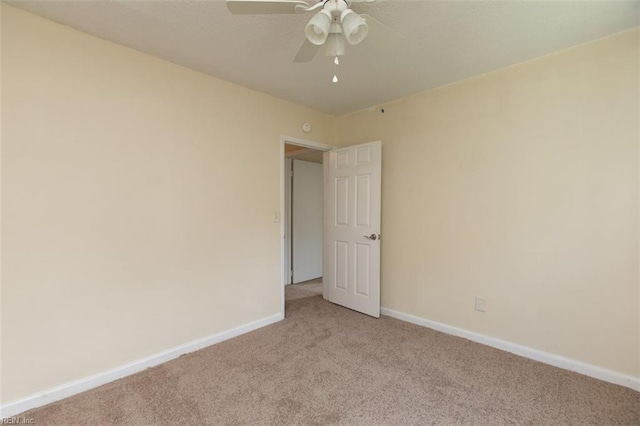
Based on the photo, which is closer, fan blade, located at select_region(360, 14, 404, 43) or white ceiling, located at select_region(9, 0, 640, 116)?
white ceiling, located at select_region(9, 0, 640, 116)

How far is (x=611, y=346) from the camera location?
2.02 m

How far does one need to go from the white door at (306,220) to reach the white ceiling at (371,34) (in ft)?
7.09

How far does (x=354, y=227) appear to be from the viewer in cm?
342

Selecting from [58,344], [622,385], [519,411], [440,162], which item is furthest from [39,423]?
[622,385]

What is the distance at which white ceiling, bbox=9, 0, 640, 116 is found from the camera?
1.70m

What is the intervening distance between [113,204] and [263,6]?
1.69 metres

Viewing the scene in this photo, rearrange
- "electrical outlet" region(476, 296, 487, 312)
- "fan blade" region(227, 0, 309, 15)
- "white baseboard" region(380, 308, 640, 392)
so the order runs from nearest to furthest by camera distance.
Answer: "fan blade" region(227, 0, 309, 15)
"white baseboard" region(380, 308, 640, 392)
"electrical outlet" region(476, 296, 487, 312)

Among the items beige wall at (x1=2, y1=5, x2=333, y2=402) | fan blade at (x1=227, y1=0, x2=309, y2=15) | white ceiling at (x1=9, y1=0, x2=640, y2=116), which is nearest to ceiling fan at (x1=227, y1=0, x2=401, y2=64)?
fan blade at (x1=227, y1=0, x2=309, y2=15)

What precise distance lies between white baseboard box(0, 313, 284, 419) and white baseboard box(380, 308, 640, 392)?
187cm

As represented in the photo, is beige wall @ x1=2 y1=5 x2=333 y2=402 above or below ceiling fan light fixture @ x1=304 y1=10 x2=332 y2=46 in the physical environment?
below

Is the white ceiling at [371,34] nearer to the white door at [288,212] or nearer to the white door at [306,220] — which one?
the white door at [288,212]

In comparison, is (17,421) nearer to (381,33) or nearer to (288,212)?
(381,33)

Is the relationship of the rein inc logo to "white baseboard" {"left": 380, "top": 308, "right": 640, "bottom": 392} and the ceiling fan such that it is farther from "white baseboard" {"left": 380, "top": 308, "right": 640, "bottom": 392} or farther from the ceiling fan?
"white baseboard" {"left": 380, "top": 308, "right": 640, "bottom": 392}

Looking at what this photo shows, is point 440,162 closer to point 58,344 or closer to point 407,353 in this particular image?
point 407,353
